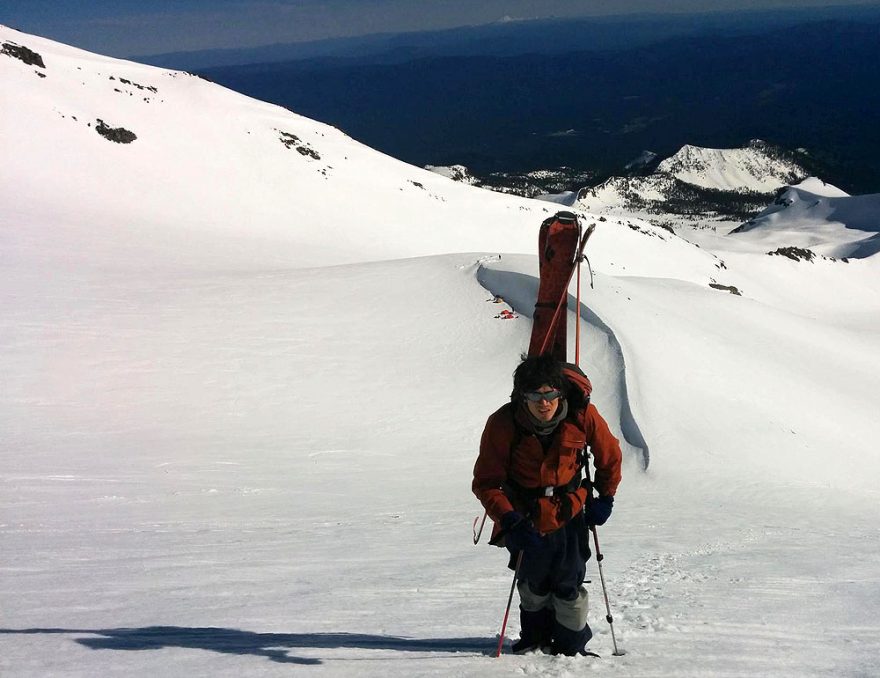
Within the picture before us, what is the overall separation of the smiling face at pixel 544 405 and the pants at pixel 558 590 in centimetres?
86

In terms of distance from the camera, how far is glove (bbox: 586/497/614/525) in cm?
452

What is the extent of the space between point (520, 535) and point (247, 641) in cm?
229

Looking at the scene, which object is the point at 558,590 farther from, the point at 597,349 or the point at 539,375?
the point at 597,349

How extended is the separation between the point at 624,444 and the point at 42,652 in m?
10.5

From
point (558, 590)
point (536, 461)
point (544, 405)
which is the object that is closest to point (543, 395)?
point (544, 405)

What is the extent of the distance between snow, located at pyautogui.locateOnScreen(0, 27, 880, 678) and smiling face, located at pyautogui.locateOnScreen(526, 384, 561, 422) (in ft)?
5.60

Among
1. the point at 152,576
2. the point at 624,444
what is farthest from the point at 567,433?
the point at 624,444

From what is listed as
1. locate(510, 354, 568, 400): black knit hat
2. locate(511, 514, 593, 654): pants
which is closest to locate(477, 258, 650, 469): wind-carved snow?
locate(511, 514, 593, 654): pants

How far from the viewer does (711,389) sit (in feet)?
49.3

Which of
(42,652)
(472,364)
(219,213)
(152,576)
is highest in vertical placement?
(219,213)

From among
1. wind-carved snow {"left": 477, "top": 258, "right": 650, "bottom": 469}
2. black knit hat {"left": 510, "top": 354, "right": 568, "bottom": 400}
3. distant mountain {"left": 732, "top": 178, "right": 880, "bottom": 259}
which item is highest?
distant mountain {"left": 732, "top": 178, "right": 880, "bottom": 259}

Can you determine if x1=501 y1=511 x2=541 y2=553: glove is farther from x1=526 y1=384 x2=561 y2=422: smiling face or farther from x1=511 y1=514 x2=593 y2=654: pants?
x1=526 y1=384 x2=561 y2=422: smiling face

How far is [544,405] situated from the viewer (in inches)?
166

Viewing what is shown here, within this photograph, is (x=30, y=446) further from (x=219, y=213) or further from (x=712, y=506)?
(x=219, y=213)
